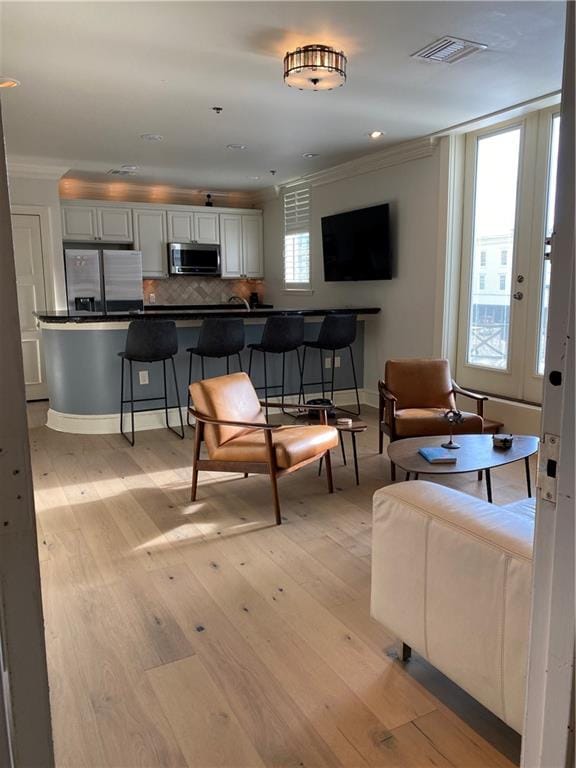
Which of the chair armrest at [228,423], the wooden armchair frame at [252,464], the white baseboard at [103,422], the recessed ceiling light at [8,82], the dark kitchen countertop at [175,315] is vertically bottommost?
the white baseboard at [103,422]

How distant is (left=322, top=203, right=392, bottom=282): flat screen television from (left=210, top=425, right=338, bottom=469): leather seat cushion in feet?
9.72

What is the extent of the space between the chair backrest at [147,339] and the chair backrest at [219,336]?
13.3 inches

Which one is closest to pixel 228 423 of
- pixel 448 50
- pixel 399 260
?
pixel 448 50

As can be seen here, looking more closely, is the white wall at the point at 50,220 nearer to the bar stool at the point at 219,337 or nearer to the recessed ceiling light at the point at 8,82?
the bar stool at the point at 219,337

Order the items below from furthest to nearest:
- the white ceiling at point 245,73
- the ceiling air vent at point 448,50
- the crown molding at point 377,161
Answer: the crown molding at point 377,161
the ceiling air vent at point 448,50
the white ceiling at point 245,73

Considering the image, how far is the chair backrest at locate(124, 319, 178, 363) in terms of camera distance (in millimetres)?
4766

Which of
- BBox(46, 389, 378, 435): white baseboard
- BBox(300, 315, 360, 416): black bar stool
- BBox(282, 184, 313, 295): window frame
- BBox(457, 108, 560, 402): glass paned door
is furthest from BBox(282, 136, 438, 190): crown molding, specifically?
BBox(46, 389, 378, 435): white baseboard

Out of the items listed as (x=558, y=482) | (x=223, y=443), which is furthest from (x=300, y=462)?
(x=558, y=482)

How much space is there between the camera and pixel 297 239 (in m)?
7.63

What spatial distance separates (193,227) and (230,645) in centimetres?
671

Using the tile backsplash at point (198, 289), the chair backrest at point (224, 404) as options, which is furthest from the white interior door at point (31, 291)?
the chair backrest at point (224, 404)

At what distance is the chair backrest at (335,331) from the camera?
18.4 feet

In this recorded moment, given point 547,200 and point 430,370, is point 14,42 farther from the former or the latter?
point 547,200

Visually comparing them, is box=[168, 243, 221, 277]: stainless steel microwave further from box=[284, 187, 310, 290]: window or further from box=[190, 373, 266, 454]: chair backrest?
box=[190, 373, 266, 454]: chair backrest
